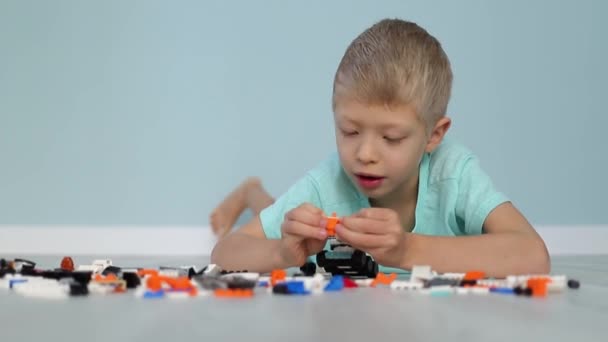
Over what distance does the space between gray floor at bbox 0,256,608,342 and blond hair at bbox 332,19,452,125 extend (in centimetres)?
41

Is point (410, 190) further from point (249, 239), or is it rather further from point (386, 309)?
point (386, 309)

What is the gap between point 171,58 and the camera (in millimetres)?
2580

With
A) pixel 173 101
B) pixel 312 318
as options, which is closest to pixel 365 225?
pixel 312 318

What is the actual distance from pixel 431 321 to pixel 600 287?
499 mm

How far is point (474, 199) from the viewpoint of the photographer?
56.0 inches

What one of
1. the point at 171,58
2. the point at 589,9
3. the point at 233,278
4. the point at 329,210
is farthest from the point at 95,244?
the point at 589,9

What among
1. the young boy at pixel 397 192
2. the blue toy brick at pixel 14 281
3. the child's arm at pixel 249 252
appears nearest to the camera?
the blue toy brick at pixel 14 281

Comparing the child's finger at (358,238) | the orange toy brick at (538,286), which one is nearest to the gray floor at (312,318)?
the orange toy brick at (538,286)

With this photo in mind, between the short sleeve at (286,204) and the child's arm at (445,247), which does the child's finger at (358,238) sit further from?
the short sleeve at (286,204)

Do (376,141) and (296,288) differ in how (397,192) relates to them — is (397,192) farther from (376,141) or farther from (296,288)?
(296,288)

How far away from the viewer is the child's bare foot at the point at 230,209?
93.7 inches

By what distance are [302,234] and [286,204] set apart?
353 mm

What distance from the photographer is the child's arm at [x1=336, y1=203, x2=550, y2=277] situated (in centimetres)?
114

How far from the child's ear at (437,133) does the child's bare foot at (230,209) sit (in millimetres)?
1018
